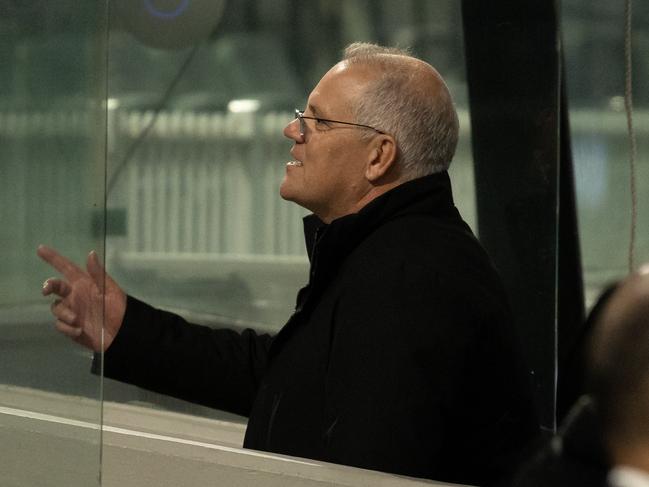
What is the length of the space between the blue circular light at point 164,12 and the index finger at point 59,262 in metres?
2.20

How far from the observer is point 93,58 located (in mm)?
1444

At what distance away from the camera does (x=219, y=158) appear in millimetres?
4379

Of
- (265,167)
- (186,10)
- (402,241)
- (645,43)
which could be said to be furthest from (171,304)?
(402,241)

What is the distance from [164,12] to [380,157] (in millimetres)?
1573

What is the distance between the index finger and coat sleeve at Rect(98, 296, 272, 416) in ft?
2.77

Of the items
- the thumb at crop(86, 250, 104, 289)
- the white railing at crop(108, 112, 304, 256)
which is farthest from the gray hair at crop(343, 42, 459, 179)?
the white railing at crop(108, 112, 304, 256)

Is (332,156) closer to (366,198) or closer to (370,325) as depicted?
(366,198)

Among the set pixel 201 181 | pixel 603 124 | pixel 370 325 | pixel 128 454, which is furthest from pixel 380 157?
pixel 201 181

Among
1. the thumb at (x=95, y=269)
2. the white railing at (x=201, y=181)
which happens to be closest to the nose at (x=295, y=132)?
the thumb at (x=95, y=269)

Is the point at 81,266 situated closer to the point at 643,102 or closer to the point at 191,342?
the point at 191,342

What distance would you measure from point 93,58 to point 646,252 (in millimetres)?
2882

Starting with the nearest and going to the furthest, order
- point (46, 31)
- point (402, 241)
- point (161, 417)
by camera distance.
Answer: point (46, 31) → point (402, 241) → point (161, 417)

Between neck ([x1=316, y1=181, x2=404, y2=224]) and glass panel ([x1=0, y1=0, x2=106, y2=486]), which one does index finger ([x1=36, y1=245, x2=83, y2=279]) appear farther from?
neck ([x1=316, y1=181, x2=404, y2=224])

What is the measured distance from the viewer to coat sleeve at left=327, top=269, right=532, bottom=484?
1832 mm
